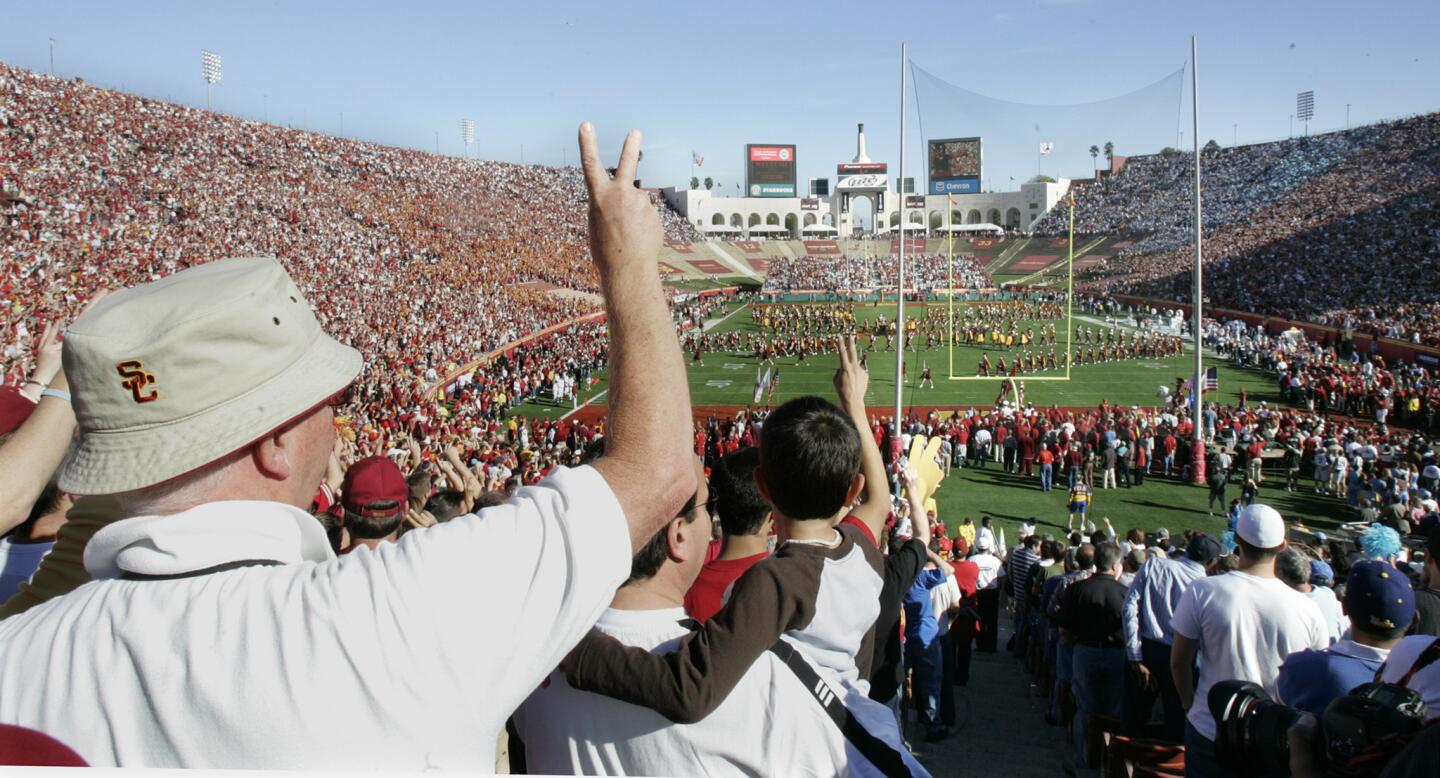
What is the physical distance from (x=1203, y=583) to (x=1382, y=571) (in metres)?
0.91

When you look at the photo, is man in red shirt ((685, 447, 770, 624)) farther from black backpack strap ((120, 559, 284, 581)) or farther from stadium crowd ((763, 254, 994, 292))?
stadium crowd ((763, 254, 994, 292))

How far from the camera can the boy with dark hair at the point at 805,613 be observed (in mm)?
1745

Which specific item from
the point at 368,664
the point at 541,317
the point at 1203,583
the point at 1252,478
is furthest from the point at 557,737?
the point at 541,317

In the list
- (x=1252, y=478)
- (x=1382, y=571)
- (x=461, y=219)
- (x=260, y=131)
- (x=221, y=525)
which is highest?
(x=260, y=131)

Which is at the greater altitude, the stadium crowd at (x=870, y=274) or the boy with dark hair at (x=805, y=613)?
the stadium crowd at (x=870, y=274)

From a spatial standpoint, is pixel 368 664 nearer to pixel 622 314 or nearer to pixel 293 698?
pixel 293 698

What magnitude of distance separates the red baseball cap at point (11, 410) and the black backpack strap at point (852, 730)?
7.12ft

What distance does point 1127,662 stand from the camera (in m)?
5.70

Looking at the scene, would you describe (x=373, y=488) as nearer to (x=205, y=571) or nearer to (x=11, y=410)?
(x=11, y=410)

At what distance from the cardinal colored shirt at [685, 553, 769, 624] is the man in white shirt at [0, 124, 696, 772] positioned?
124 centimetres

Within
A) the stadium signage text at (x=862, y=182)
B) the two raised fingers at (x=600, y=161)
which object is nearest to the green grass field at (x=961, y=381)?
the two raised fingers at (x=600, y=161)

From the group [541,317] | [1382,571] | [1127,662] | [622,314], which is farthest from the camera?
[541,317]

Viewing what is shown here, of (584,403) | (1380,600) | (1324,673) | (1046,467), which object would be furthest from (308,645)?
(584,403)

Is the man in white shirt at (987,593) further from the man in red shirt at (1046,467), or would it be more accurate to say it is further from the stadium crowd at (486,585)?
the man in red shirt at (1046,467)
